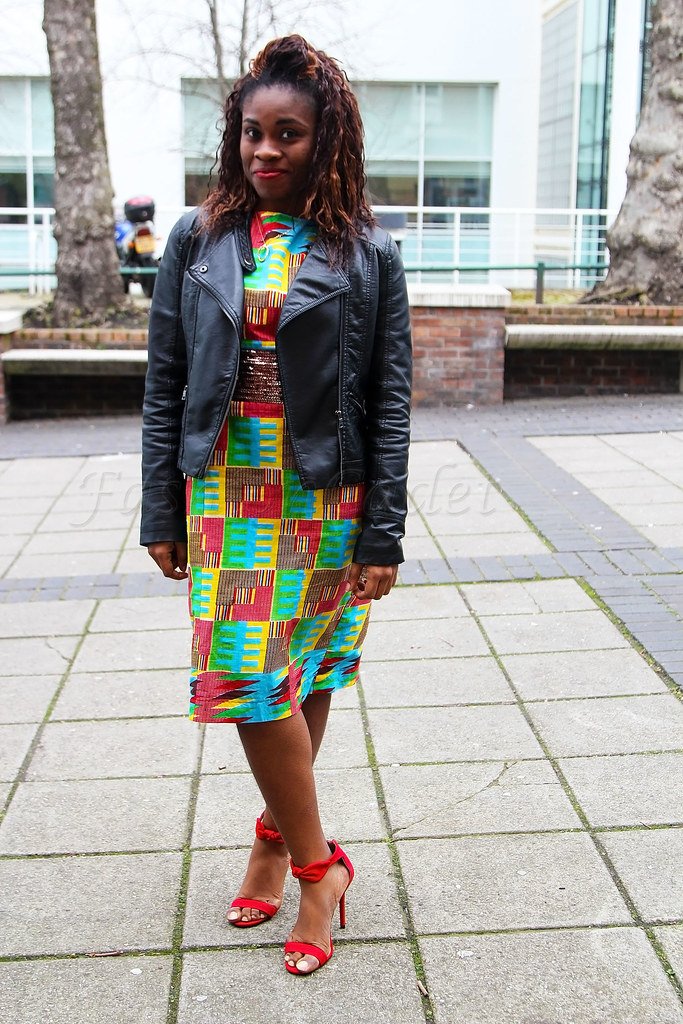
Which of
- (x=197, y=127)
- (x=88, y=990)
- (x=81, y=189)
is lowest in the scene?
(x=88, y=990)

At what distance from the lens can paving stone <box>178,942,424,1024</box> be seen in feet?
8.13

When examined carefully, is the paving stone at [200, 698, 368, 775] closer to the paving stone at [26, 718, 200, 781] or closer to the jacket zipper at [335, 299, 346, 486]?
the paving stone at [26, 718, 200, 781]

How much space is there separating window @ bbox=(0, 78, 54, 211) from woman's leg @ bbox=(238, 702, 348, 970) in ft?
57.8

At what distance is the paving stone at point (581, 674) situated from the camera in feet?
13.6

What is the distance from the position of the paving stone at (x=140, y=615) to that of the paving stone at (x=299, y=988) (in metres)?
2.40

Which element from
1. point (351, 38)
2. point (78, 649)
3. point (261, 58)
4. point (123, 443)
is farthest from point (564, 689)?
point (351, 38)

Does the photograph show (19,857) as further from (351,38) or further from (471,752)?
(351,38)

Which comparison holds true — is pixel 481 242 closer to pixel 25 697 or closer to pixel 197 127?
pixel 197 127

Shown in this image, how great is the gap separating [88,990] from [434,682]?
195 cm

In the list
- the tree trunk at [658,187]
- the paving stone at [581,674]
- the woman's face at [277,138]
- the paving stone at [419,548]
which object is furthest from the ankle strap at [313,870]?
the tree trunk at [658,187]

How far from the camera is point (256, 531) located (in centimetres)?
257

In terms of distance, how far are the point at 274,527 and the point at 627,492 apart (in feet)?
15.4

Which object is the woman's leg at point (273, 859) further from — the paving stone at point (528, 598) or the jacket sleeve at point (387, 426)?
the paving stone at point (528, 598)

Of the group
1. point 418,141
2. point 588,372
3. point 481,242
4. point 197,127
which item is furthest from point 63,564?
point 418,141
